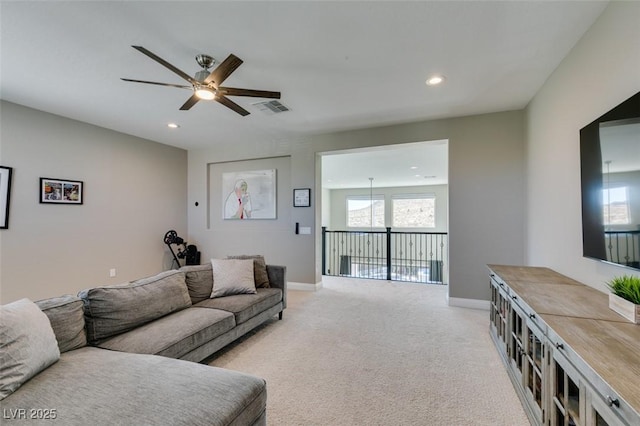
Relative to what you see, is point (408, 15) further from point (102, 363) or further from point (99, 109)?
point (99, 109)

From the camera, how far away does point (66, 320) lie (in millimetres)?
1729

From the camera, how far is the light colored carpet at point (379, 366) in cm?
177

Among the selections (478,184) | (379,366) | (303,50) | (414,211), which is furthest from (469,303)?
(414,211)

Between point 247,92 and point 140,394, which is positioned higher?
point 247,92

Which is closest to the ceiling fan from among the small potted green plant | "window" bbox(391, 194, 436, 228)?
the small potted green plant

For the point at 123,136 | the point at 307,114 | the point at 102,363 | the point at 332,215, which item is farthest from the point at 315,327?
the point at 332,215

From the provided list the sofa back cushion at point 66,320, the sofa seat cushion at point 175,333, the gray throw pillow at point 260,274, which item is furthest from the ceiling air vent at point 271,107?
the sofa back cushion at point 66,320

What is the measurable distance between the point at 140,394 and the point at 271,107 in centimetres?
320

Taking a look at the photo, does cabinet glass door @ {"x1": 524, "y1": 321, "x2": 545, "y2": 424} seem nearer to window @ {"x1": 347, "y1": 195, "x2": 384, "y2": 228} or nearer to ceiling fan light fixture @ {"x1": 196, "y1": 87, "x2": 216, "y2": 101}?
ceiling fan light fixture @ {"x1": 196, "y1": 87, "x2": 216, "y2": 101}

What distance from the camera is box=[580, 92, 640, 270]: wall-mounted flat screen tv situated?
1481mm

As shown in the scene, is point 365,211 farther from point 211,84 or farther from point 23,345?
point 23,345

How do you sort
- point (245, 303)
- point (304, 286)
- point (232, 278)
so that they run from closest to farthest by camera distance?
point (245, 303)
point (232, 278)
point (304, 286)

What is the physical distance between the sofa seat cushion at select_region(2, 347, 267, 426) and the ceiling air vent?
2.90 m

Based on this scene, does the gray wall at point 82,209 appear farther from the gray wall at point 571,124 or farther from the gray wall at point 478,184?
the gray wall at point 571,124
